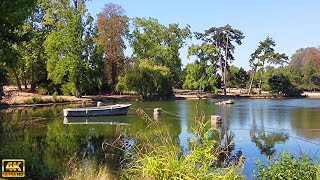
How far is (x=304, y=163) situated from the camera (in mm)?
6039

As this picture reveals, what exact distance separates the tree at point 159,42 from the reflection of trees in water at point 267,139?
36.5 metres

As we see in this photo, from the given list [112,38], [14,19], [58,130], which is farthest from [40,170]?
[112,38]

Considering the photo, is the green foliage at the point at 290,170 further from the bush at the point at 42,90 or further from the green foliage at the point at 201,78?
the green foliage at the point at 201,78

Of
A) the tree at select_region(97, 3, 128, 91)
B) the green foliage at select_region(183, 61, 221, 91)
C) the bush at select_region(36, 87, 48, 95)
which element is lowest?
the bush at select_region(36, 87, 48, 95)

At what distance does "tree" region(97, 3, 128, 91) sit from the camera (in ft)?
159

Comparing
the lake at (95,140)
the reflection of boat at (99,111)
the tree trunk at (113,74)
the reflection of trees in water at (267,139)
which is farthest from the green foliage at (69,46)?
the reflection of trees in water at (267,139)

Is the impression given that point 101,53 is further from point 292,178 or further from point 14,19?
point 292,178

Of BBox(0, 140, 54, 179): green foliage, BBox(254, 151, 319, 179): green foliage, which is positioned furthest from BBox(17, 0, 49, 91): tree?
BBox(254, 151, 319, 179): green foliage

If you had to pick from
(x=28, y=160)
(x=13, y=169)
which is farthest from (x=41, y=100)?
(x=13, y=169)

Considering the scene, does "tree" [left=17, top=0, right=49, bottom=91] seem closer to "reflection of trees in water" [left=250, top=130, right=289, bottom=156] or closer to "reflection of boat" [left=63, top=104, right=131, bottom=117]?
"reflection of boat" [left=63, top=104, right=131, bottom=117]

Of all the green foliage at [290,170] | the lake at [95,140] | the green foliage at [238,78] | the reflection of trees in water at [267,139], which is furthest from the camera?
the green foliage at [238,78]

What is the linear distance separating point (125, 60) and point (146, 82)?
772cm

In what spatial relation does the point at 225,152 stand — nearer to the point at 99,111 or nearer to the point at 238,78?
the point at 99,111

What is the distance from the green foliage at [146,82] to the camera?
44.5 meters
